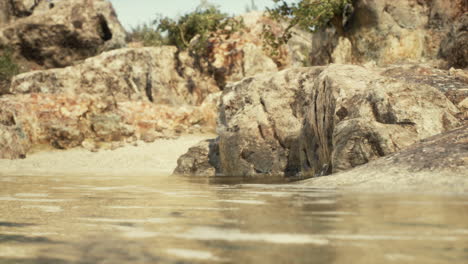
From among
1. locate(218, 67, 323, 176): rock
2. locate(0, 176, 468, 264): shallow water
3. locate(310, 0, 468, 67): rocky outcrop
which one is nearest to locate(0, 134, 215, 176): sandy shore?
locate(218, 67, 323, 176): rock

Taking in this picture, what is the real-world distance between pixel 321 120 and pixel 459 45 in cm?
348

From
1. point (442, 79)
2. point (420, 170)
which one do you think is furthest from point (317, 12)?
point (420, 170)

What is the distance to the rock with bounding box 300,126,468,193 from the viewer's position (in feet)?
11.6

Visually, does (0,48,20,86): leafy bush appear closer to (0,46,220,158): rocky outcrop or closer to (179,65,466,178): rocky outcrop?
(0,46,220,158): rocky outcrop

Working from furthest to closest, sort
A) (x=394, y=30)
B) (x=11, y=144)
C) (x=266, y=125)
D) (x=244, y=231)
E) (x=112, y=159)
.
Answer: (x=394, y=30)
(x=11, y=144)
(x=112, y=159)
(x=266, y=125)
(x=244, y=231)

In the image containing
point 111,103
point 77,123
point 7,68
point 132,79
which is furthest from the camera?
point 7,68

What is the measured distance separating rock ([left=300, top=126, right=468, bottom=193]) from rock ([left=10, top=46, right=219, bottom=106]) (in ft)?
44.0

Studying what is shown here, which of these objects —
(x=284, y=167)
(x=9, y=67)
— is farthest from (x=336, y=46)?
(x=9, y=67)

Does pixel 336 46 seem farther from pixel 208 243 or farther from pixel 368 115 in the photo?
pixel 208 243

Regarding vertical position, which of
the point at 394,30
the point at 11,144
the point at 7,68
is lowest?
the point at 11,144

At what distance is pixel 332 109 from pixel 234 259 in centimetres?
473

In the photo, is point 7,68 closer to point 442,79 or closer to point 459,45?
point 459,45

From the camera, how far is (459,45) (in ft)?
27.6

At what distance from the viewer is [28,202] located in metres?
3.44
